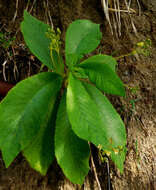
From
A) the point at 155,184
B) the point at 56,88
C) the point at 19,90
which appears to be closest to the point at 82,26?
the point at 56,88

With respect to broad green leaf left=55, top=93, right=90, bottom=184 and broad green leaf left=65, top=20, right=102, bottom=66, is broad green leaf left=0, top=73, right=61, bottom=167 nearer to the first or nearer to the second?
broad green leaf left=55, top=93, right=90, bottom=184

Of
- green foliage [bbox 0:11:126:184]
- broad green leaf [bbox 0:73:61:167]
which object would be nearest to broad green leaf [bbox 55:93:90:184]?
green foliage [bbox 0:11:126:184]

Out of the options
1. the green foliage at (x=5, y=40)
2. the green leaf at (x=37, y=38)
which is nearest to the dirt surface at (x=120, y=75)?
the green foliage at (x=5, y=40)

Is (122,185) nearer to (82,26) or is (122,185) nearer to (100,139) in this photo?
(100,139)

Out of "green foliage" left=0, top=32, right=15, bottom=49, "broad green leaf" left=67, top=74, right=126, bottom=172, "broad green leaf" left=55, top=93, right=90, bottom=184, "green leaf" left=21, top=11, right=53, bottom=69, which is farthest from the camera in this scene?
"green foliage" left=0, top=32, right=15, bottom=49

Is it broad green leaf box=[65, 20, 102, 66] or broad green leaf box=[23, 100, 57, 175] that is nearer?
broad green leaf box=[23, 100, 57, 175]

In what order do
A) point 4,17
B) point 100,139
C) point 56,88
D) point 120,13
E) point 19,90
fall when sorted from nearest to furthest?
1. point 100,139
2. point 19,90
3. point 56,88
4. point 4,17
5. point 120,13

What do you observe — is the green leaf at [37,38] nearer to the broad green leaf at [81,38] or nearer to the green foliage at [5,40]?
the broad green leaf at [81,38]
